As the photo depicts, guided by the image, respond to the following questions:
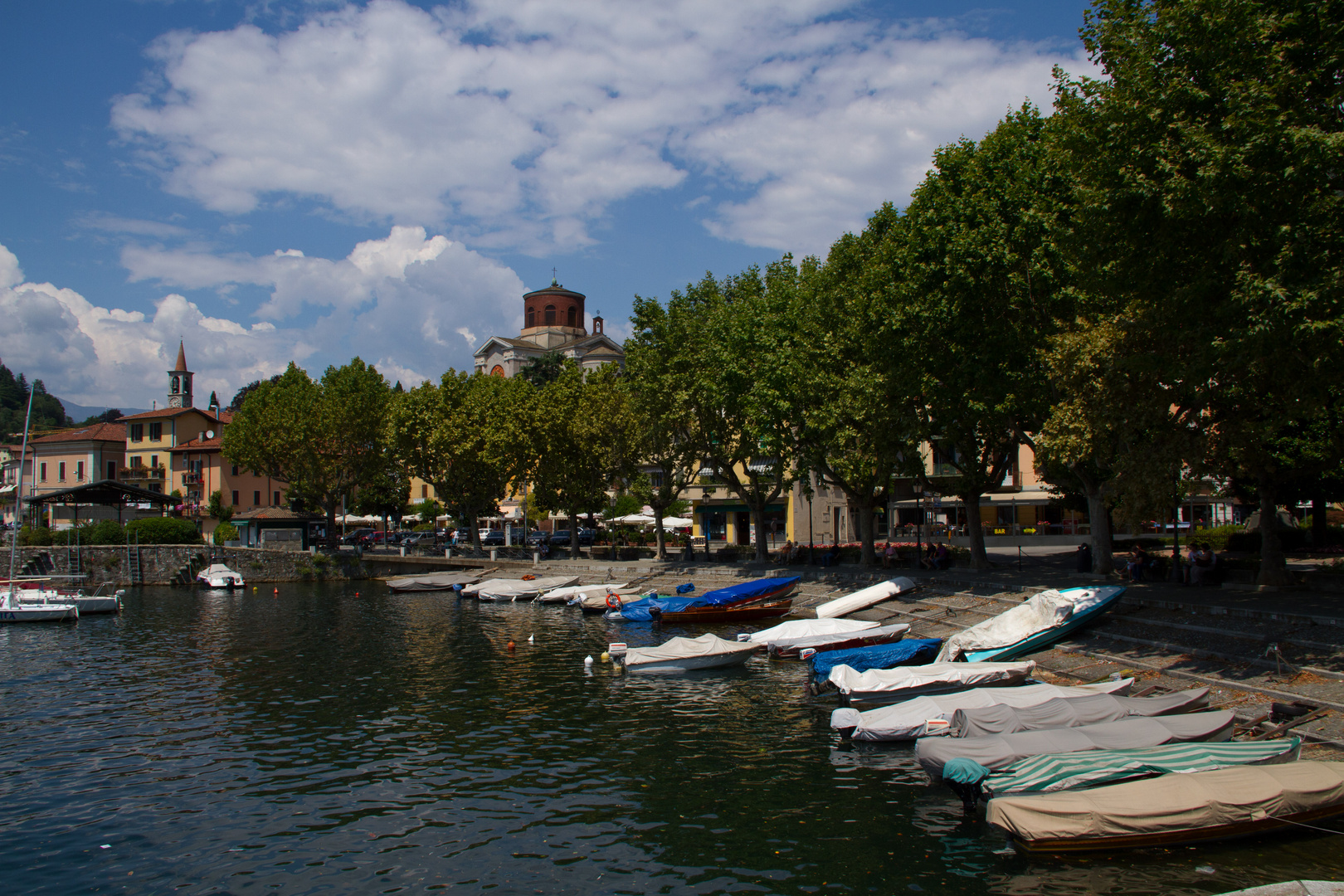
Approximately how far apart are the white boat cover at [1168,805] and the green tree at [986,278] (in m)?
18.5

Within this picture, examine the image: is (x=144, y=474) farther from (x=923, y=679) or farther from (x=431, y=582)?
(x=923, y=679)

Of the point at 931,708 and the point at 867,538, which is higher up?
the point at 867,538

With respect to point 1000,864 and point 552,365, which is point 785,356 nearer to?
point 1000,864


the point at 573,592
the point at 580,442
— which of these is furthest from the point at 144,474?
the point at 573,592

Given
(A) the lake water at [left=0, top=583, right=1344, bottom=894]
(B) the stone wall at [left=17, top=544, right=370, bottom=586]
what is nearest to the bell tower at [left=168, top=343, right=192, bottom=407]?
(B) the stone wall at [left=17, top=544, right=370, bottom=586]

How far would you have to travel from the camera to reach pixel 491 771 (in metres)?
17.3

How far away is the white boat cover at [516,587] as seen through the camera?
168ft

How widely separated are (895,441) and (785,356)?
723 centimetres

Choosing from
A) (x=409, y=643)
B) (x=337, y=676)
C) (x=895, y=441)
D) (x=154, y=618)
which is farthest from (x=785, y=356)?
(x=154, y=618)

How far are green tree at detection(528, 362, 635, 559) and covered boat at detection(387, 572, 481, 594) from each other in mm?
7556

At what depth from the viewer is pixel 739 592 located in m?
37.5

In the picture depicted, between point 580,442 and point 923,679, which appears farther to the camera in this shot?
point 580,442

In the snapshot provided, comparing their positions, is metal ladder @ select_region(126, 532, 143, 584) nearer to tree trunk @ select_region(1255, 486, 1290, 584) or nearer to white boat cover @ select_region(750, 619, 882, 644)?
white boat cover @ select_region(750, 619, 882, 644)

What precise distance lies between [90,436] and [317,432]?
42538 millimetres
